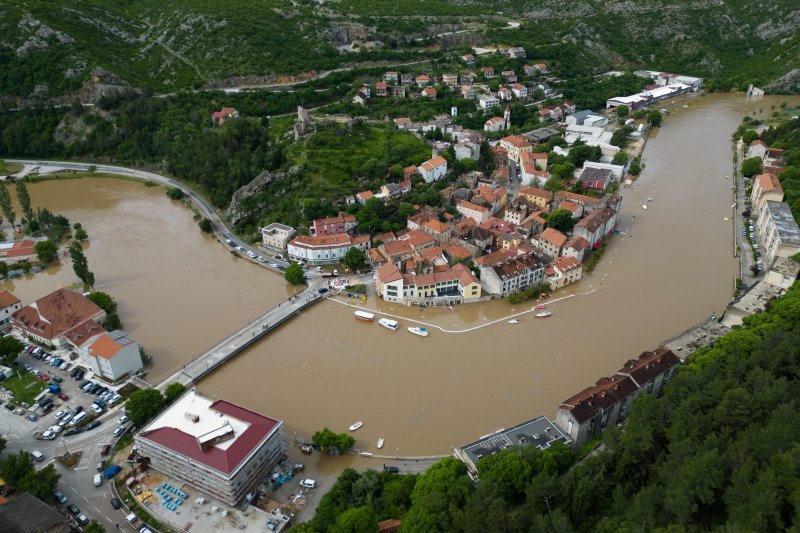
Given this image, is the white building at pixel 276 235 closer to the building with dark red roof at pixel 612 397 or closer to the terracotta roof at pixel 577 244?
the terracotta roof at pixel 577 244

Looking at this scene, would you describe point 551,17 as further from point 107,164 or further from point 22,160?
point 22,160

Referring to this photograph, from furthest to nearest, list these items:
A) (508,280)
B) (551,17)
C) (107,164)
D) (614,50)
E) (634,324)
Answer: (551,17)
(614,50)
(107,164)
(508,280)
(634,324)

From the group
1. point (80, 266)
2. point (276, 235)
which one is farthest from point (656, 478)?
point (80, 266)

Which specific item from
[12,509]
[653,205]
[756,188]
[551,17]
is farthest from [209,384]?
[551,17]

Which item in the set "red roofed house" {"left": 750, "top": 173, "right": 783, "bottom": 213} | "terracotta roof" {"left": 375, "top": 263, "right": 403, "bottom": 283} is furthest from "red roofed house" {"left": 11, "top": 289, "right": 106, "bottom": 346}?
"red roofed house" {"left": 750, "top": 173, "right": 783, "bottom": 213}

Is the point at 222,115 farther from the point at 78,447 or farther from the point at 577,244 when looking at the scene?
the point at 78,447

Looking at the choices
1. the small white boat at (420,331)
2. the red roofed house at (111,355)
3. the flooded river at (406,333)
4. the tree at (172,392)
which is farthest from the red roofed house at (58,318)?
the small white boat at (420,331)

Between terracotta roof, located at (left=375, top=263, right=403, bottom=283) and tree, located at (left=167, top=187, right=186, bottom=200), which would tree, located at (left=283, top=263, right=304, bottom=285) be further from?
tree, located at (left=167, top=187, right=186, bottom=200)
